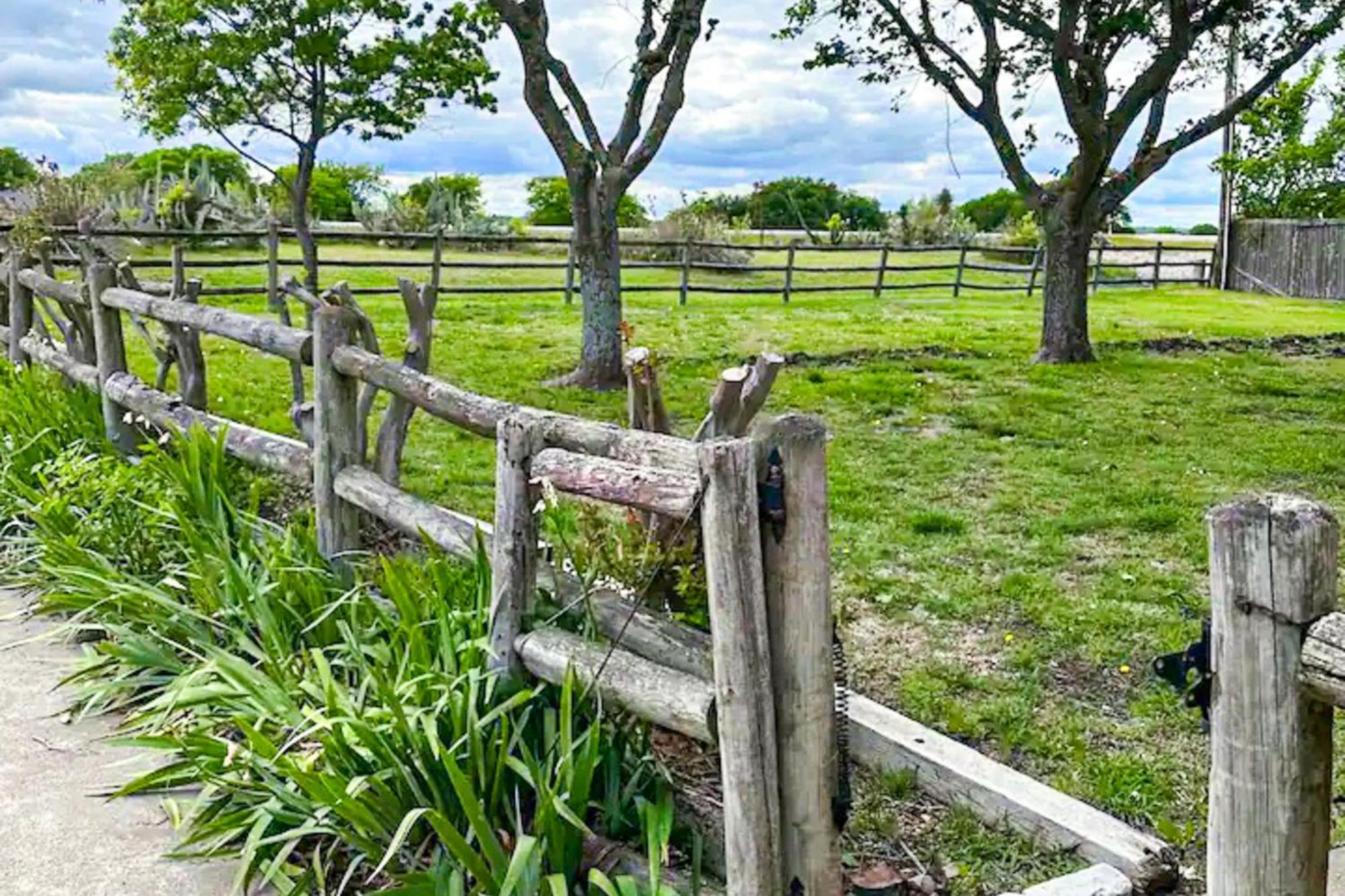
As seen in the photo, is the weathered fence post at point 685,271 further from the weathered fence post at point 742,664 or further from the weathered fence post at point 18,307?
the weathered fence post at point 742,664

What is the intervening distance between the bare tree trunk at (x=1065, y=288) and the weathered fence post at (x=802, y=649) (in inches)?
384

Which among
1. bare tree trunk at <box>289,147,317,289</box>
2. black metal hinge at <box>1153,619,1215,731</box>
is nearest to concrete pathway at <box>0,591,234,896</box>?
black metal hinge at <box>1153,619,1215,731</box>

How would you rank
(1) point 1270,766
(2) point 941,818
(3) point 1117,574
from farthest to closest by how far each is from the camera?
(3) point 1117,574, (2) point 941,818, (1) point 1270,766

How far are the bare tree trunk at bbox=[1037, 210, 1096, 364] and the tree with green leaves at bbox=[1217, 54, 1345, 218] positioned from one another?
1152cm

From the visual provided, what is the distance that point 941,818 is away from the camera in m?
2.94

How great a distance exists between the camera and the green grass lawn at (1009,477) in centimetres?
366

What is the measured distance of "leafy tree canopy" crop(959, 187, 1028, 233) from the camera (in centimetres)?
3325

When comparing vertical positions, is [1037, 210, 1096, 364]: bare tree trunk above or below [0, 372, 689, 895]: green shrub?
above

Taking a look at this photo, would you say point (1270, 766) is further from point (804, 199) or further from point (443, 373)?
point (804, 199)

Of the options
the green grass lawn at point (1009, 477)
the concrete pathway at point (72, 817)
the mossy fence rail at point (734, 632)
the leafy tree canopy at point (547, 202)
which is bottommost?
the concrete pathway at point (72, 817)

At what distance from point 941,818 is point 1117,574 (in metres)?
2.35

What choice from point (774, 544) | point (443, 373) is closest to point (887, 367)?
point (443, 373)

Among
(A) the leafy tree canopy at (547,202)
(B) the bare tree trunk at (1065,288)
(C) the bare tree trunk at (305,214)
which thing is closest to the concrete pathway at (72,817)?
(B) the bare tree trunk at (1065,288)

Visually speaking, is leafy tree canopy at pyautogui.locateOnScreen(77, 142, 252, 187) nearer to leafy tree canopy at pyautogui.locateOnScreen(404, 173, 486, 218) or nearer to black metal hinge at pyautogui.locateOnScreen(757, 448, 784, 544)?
leafy tree canopy at pyautogui.locateOnScreen(404, 173, 486, 218)
